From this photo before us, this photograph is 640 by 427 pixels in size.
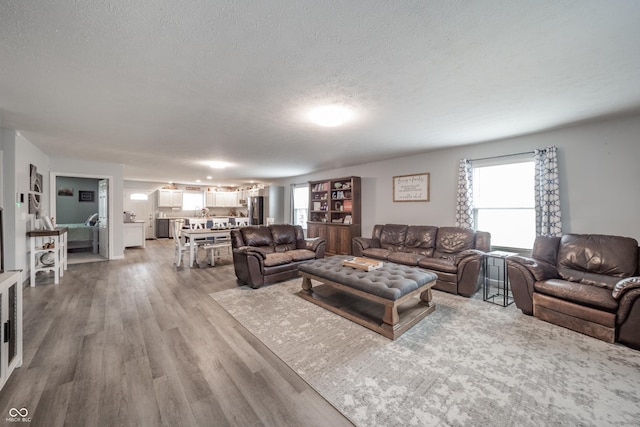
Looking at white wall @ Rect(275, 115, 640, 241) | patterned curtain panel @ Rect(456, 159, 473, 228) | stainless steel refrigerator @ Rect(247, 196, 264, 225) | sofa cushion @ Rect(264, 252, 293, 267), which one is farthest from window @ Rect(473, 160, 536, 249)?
stainless steel refrigerator @ Rect(247, 196, 264, 225)

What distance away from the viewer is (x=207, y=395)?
5.66ft

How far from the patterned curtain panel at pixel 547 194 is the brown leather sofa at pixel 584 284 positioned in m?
0.24

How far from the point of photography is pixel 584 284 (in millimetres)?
2842

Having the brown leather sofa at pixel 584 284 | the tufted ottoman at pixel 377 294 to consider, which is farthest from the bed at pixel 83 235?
the brown leather sofa at pixel 584 284

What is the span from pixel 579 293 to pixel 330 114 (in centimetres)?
333

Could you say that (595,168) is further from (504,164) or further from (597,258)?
(597,258)

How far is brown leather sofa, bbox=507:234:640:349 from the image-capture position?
2.34 m


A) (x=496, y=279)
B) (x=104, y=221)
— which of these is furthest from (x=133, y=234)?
(x=496, y=279)

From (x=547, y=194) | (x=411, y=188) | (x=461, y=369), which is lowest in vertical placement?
(x=461, y=369)

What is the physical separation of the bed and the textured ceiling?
438cm

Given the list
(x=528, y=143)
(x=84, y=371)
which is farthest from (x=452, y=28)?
(x=84, y=371)

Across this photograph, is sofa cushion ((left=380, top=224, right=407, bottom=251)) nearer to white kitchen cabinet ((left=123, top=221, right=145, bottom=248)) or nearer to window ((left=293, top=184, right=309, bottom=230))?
window ((left=293, top=184, right=309, bottom=230))

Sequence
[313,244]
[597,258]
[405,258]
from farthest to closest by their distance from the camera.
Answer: [313,244] → [405,258] → [597,258]

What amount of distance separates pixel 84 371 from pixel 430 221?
17.6 feet
